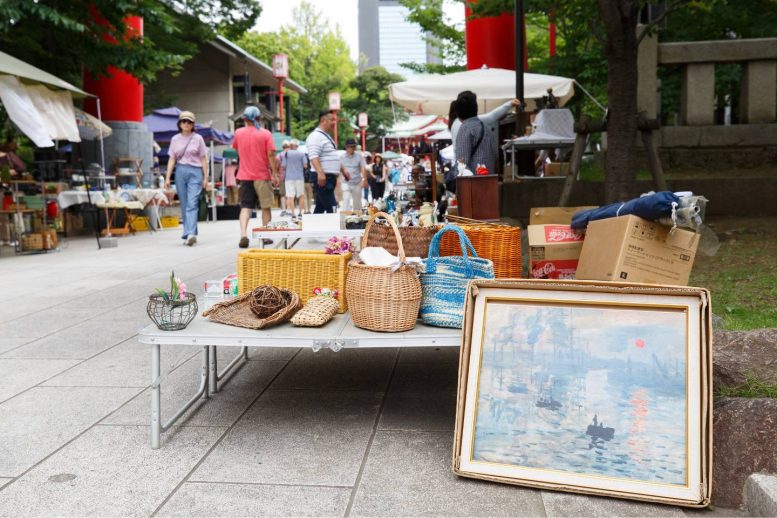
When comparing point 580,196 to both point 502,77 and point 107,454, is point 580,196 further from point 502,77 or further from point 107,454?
point 107,454

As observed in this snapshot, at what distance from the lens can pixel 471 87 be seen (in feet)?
36.8

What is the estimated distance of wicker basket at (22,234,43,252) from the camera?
12.6 metres

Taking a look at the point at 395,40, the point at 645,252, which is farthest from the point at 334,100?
the point at 395,40

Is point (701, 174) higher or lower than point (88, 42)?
lower

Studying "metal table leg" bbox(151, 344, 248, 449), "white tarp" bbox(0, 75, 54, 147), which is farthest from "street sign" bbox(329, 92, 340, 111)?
"metal table leg" bbox(151, 344, 248, 449)

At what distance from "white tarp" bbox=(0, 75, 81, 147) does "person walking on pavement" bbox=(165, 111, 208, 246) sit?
195cm

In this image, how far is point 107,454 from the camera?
141 inches

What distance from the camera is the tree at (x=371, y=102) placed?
71.1 metres

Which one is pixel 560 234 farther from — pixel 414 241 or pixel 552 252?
pixel 414 241

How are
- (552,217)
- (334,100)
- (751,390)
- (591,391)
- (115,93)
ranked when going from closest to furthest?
1. (591,391)
2. (751,390)
3. (552,217)
4. (115,93)
5. (334,100)

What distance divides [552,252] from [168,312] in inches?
87.0

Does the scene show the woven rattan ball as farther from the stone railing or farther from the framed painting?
the stone railing

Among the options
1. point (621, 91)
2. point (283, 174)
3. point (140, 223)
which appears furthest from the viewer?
point (140, 223)

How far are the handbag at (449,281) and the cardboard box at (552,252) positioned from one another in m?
0.73
